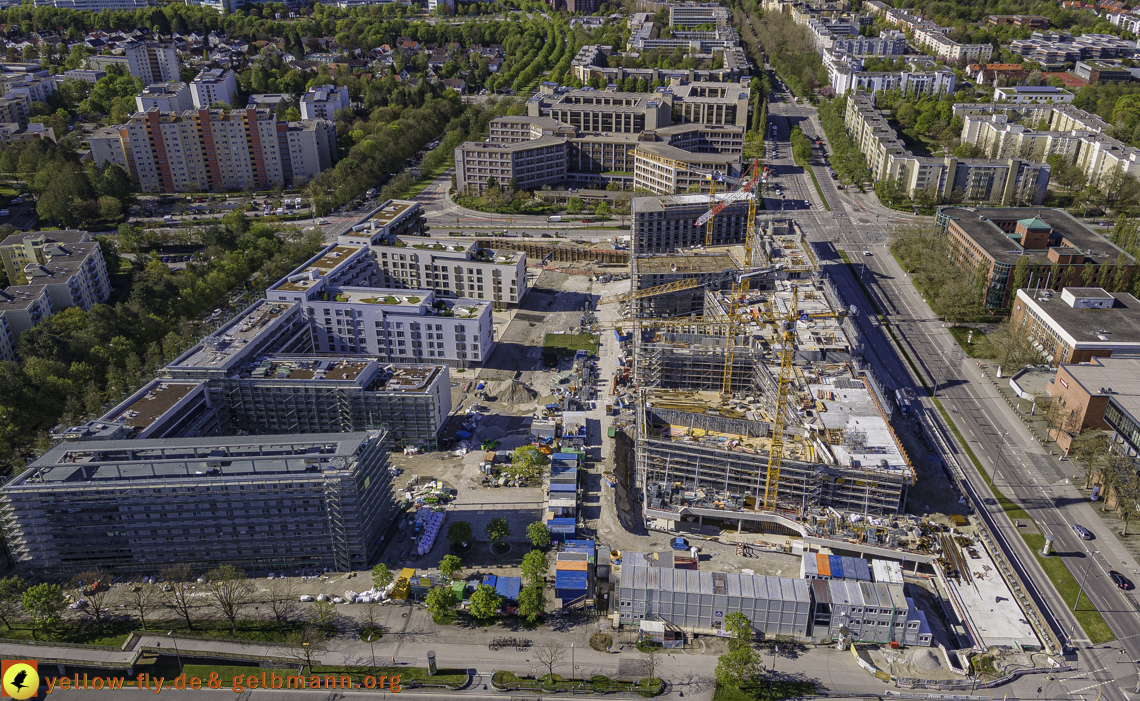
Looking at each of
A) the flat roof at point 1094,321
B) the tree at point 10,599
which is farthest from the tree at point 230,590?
the flat roof at point 1094,321

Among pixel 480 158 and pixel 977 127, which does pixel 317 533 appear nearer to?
pixel 480 158

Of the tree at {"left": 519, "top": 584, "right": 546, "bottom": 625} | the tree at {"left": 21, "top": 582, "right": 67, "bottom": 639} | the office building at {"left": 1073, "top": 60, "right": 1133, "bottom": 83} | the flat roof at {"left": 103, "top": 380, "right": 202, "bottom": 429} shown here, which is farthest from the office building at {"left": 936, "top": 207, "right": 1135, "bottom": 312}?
the office building at {"left": 1073, "top": 60, "right": 1133, "bottom": 83}

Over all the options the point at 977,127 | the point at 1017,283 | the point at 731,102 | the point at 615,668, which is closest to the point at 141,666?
the point at 615,668

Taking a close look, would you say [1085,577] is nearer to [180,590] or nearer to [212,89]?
[180,590]

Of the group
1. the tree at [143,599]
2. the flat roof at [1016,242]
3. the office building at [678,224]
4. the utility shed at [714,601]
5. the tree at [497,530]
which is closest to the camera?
the utility shed at [714,601]

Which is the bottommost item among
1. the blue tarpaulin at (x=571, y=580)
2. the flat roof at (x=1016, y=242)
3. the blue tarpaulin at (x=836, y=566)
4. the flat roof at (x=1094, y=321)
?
the blue tarpaulin at (x=571, y=580)

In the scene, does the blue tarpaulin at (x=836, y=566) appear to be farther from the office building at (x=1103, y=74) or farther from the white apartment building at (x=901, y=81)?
the office building at (x=1103, y=74)

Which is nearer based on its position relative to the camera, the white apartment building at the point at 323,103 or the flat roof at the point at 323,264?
the flat roof at the point at 323,264

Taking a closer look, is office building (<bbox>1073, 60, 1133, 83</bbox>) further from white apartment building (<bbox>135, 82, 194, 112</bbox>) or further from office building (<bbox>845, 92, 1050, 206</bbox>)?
white apartment building (<bbox>135, 82, 194, 112</bbox>)
